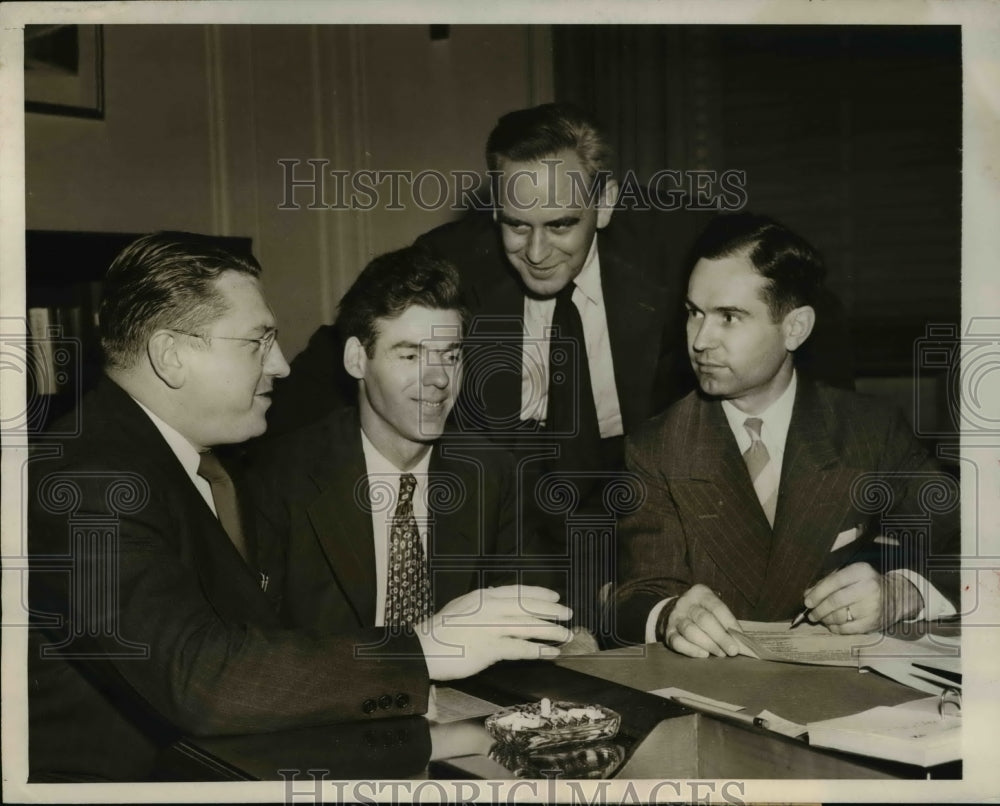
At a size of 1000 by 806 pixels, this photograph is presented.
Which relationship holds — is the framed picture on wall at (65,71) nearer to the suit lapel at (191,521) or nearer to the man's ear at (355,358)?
the suit lapel at (191,521)

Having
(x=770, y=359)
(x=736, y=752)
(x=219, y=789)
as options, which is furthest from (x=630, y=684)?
(x=219, y=789)

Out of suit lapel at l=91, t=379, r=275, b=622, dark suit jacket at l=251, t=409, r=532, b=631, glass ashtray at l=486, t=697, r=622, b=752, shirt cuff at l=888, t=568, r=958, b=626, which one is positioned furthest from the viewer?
shirt cuff at l=888, t=568, r=958, b=626

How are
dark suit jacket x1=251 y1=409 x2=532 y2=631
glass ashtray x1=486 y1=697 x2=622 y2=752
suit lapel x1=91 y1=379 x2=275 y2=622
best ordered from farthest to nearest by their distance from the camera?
dark suit jacket x1=251 y1=409 x2=532 y2=631
suit lapel x1=91 y1=379 x2=275 y2=622
glass ashtray x1=486 y1=697 x2=622 y2=752

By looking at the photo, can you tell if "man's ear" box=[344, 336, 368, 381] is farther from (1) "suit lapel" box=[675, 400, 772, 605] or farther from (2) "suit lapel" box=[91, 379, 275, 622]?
(1) "suit lapel" box=[675, 400, 772, 605]

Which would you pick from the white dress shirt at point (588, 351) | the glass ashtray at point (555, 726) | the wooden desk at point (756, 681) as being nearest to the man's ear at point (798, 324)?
the white dress shirt at point (588, 351)

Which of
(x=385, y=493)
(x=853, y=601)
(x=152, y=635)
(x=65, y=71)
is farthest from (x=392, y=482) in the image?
(x=65, y=71)

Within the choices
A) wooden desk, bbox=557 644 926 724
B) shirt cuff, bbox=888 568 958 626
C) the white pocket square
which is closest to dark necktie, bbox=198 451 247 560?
wooden desk, bbox=557 644 926 724

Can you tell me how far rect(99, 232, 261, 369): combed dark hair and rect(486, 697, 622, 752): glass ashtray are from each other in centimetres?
120

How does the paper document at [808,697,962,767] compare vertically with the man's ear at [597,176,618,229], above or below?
below

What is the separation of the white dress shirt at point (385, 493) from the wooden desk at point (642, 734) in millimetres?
391

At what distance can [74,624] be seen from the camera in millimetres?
2529

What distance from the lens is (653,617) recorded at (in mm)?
2588

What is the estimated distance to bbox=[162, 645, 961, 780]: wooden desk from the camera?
2.36 meters

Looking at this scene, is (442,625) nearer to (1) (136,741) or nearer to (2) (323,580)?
(2) (323,580)
